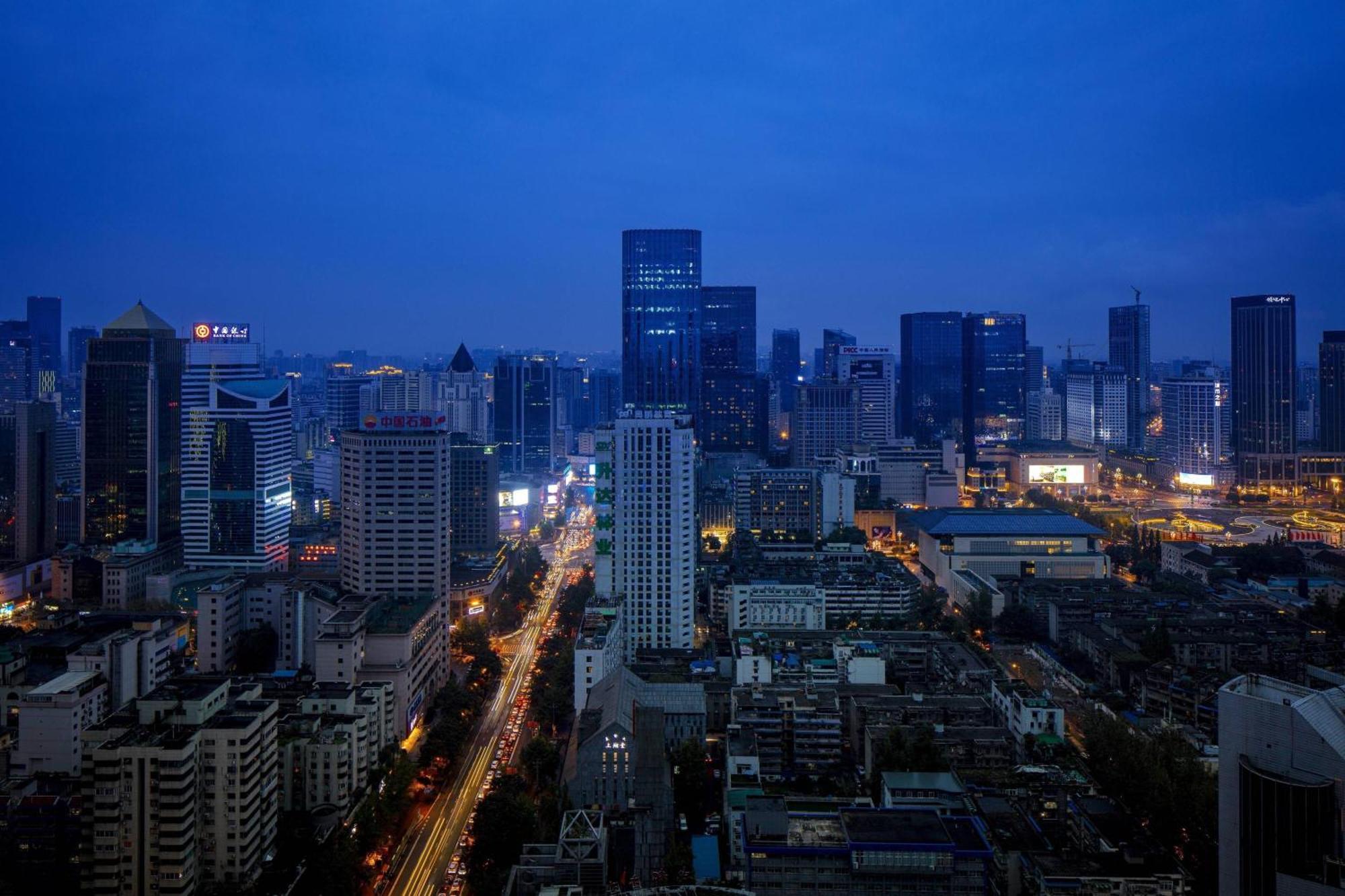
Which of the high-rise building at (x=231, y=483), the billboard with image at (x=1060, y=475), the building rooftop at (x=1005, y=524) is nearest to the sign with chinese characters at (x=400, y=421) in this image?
the high-rise building at (x=231, y=483)

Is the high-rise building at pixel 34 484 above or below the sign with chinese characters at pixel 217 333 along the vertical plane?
below

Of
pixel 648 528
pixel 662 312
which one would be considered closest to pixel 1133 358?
pixel 662 312

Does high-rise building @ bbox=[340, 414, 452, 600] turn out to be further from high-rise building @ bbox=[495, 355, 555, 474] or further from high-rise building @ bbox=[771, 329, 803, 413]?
high-rise building @ bbox=[771, 329, 803, 413]

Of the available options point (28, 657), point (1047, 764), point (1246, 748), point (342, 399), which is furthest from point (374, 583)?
point (342, 399)

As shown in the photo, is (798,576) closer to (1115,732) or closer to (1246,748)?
(1115,732)

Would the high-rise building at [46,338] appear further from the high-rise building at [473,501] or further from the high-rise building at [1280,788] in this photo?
the high-rise building at [1280,788]

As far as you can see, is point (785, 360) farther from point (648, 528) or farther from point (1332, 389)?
point (648, 528)
